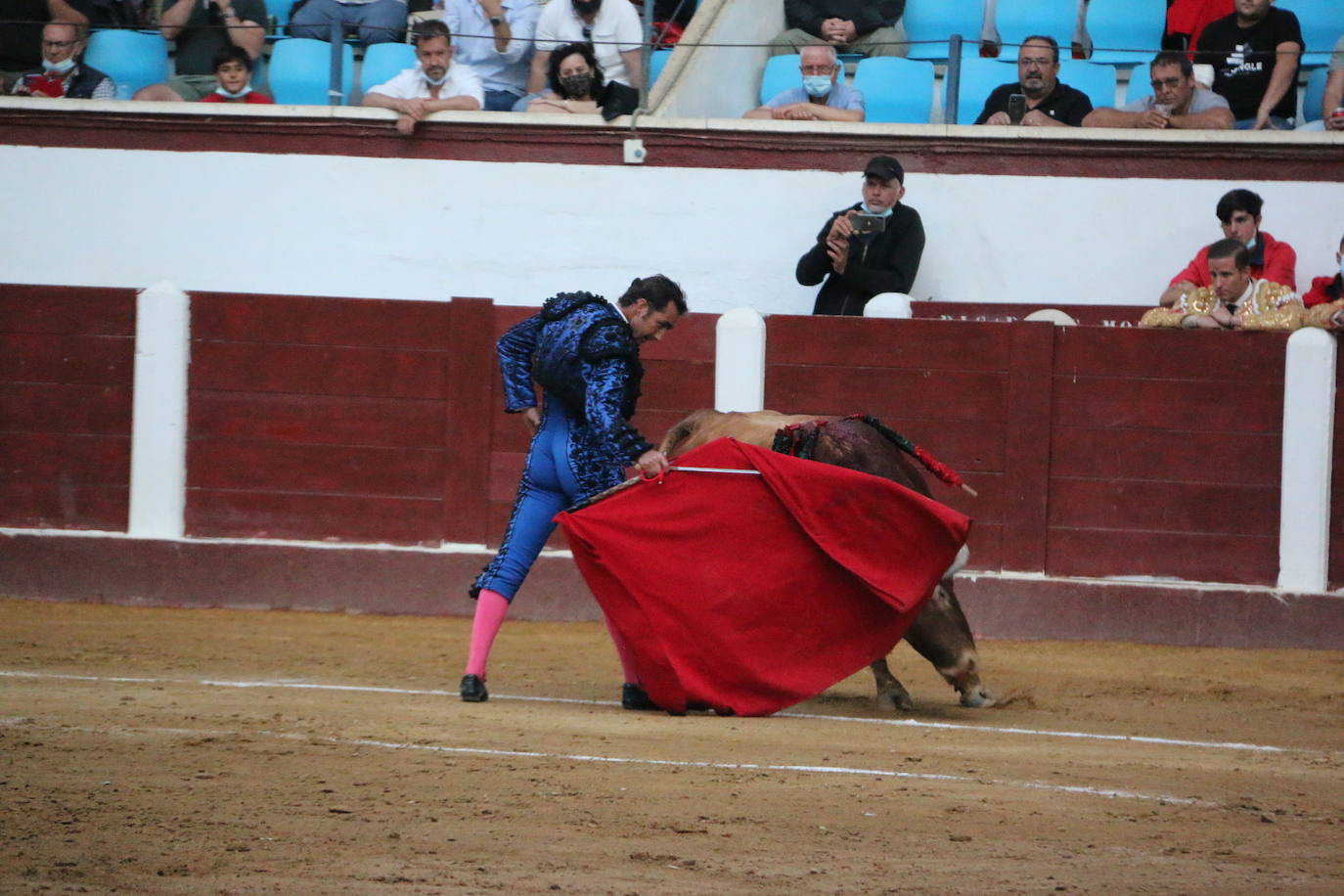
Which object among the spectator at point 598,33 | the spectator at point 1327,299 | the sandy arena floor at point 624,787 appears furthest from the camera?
the spectator at point 598,33

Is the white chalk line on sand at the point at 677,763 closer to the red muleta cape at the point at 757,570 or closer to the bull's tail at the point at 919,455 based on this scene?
the red muleta cape at the point at 757,570

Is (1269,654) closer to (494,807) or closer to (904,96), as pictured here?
(904,96)

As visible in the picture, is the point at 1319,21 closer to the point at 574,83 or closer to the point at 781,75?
the point at 781,75

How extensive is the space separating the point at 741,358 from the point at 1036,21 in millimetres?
2731

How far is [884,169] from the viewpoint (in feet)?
24.1

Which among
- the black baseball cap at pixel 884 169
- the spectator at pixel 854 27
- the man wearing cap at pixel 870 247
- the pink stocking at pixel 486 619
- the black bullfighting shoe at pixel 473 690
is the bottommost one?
the black bullfighting shoe at pixel 473 690

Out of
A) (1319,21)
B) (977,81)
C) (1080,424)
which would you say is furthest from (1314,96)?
(1080,424)

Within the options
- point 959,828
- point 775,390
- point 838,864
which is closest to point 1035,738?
point 959,828

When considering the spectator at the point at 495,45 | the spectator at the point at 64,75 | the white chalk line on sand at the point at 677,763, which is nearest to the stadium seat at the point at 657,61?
the spectator at the point at 495,45

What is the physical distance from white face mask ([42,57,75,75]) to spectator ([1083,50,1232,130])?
5.28 metres

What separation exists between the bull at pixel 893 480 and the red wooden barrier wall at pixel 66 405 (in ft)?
13.1

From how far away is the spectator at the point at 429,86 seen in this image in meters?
8.30

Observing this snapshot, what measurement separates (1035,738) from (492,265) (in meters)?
4.48

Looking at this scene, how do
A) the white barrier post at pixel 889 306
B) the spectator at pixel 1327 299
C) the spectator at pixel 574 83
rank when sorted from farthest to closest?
the spectator at pixel 574 83, the white barrier post at pixel 889 306, the spectator at pixel 1327 299
